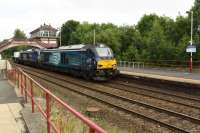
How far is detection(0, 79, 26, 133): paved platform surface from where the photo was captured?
9.22 metres

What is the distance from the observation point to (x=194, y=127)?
1238 cm

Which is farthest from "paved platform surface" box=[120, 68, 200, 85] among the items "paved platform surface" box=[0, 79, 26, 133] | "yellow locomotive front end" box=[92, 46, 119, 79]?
"paved platform surface" box=[0, 79, 26, 133]

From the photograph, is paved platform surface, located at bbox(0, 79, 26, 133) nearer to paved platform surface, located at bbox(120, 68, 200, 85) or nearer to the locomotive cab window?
paved platform surface, located at bbox(120, 68, 200, 85)

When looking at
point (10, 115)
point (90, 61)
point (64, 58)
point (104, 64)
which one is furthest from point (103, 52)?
point (10, 115)

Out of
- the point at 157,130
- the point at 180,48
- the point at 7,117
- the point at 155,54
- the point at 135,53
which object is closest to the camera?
the point at 7,117

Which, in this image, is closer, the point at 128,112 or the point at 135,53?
the point at 128,112

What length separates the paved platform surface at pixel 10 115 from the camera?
9.22 m

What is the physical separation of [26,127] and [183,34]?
47.8 meters

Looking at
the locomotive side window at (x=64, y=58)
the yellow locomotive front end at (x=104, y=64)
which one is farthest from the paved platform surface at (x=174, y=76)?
the locomotive side window at (x=64, y=58)

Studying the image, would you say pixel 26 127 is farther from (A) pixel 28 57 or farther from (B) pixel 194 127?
(A) pixel 28 57

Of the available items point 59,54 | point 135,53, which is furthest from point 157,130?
point 135,53

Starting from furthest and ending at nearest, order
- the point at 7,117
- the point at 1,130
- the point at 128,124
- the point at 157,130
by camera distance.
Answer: the point at 128,124 → the point at 157,130 → the point at 7,117 → the point at 1,130

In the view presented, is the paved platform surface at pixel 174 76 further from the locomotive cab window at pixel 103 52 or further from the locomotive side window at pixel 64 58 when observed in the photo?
the locomotive side window at pixel 64 58

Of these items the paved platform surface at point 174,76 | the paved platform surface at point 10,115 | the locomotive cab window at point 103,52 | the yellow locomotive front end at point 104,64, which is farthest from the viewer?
the locomotive cab window at point 103,52
